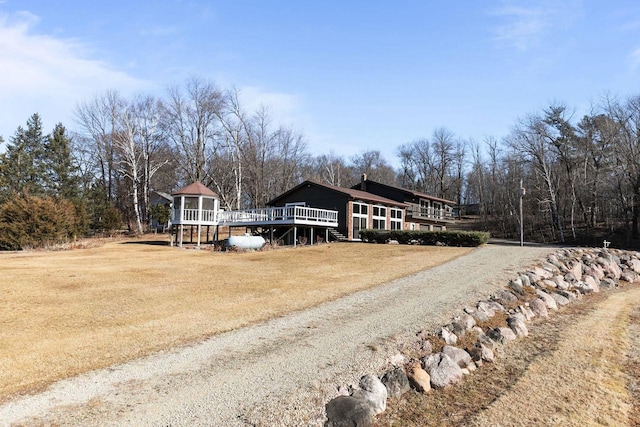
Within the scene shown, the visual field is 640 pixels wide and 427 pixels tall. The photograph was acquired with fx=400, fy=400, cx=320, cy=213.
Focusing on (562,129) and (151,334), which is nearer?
(151,334)

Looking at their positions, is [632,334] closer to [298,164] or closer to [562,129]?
[562,129]

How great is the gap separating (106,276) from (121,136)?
29.9m

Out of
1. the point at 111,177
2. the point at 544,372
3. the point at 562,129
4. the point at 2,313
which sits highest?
the point at 562,129

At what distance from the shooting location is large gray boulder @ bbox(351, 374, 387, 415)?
4730 mm

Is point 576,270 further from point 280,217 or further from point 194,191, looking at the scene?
point 194,191

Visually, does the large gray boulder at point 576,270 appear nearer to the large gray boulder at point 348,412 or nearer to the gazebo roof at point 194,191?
the large gray boulder at point 348,412

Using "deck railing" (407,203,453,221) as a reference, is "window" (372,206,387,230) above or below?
below

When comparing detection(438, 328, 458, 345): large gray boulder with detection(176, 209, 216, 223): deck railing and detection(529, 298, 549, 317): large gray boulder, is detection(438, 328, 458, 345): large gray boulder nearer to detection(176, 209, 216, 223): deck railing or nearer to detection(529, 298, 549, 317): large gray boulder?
detection(529, 298, 549, 317): large gray boulder

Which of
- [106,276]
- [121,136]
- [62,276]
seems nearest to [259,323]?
[106,276]

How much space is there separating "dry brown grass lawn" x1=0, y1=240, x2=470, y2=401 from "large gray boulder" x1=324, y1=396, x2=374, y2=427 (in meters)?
2.97

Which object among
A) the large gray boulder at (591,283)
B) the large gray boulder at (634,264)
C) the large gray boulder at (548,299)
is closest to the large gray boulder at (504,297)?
the large gray boulder at (548,299)

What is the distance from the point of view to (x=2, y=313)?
7.69 meters

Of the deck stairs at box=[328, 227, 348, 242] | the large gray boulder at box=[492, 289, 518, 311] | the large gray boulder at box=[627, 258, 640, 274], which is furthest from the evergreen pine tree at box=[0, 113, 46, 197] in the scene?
the large gray boulder at box=[627, 258, 640, 274]

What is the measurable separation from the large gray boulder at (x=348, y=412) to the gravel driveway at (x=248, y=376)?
131 millimetres
